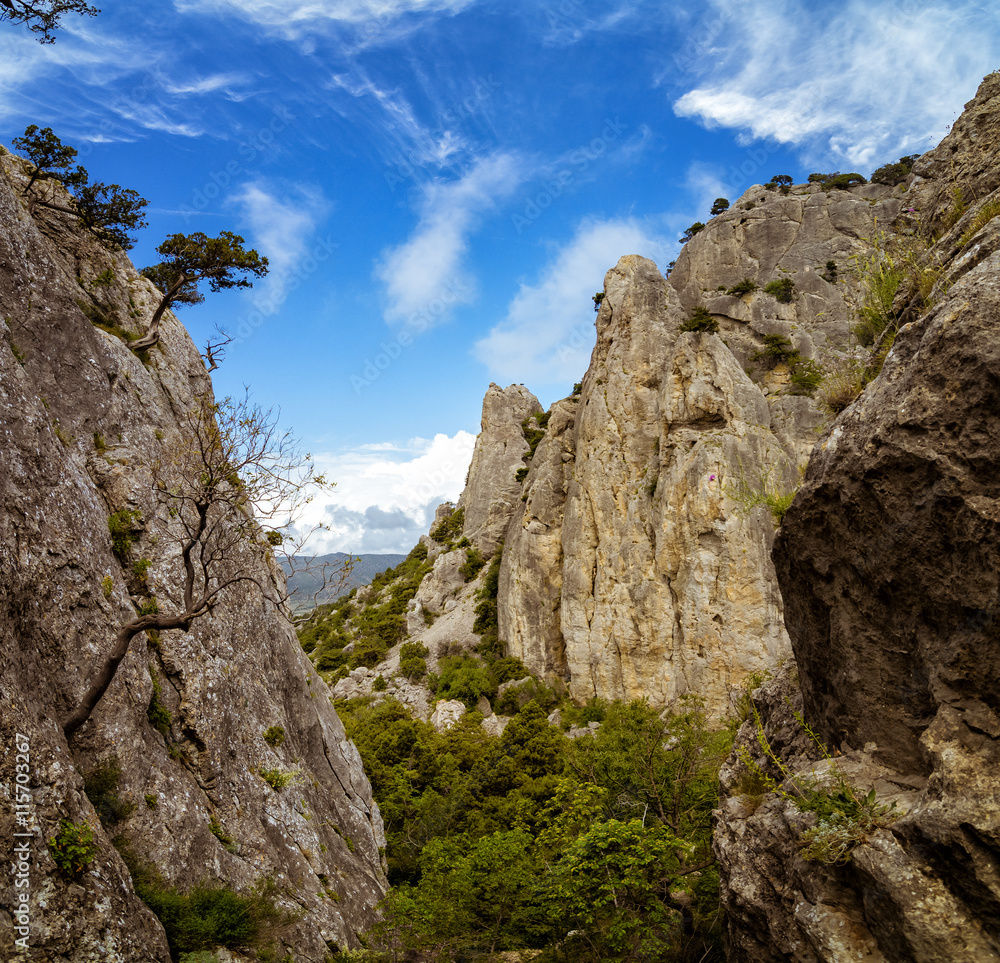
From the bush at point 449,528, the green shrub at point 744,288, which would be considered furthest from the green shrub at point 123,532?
the bush at point 449,528

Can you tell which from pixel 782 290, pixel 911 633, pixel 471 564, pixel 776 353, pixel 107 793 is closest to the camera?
pixel 911 633

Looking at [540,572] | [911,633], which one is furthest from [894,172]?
[911,633]

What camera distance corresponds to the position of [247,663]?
15328 millimetres

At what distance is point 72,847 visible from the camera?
7.69m

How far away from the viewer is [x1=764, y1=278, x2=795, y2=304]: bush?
44.0 meters

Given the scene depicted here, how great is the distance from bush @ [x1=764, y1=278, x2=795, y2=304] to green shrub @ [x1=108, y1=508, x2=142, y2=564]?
4549cm

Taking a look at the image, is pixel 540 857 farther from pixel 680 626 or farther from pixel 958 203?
pixel 680 626

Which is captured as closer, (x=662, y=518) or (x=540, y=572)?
(x=662, y=518)

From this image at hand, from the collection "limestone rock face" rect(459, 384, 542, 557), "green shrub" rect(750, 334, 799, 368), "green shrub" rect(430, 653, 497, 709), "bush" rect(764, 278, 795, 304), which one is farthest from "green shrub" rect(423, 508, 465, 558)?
"bush" rect(764, 278, 795, 304)

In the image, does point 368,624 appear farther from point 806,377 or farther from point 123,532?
point 123,532

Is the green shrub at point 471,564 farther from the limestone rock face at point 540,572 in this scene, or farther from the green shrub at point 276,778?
the green shrub at point 276,778

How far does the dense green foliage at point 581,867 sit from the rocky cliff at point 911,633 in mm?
3240

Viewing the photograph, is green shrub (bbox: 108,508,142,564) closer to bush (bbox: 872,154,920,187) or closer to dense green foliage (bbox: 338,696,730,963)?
dense green foliage (bbox: 338,696,730,963)

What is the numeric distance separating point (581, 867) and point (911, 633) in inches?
307
